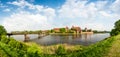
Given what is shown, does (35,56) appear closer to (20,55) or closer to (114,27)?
(20,55)

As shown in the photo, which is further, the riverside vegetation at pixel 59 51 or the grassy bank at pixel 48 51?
the riverside vegetation at pixel 59 51

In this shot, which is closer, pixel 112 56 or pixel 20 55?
pixel 20 55

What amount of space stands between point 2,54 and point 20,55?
9.04 feet

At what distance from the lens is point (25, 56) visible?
2109 cm

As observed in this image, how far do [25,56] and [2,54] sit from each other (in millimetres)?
3895

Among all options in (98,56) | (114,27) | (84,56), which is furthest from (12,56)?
(114,27)

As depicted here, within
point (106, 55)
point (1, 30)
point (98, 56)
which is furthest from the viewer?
point (1, 30)

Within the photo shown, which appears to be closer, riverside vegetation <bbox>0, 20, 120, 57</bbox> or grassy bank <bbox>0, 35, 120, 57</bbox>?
grassy bank <bbox>0, 35, 120, 57</bbox>

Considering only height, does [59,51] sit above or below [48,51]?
above

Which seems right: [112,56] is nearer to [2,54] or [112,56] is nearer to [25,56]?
[25,56]

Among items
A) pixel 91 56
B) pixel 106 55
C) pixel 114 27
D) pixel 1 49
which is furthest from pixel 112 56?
pixel 114 27

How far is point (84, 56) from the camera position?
78.0 ft

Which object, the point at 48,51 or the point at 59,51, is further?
the point at 48,51

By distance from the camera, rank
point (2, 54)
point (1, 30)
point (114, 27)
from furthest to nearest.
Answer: point (1, 30), point (114, 27), point (2, 54)
